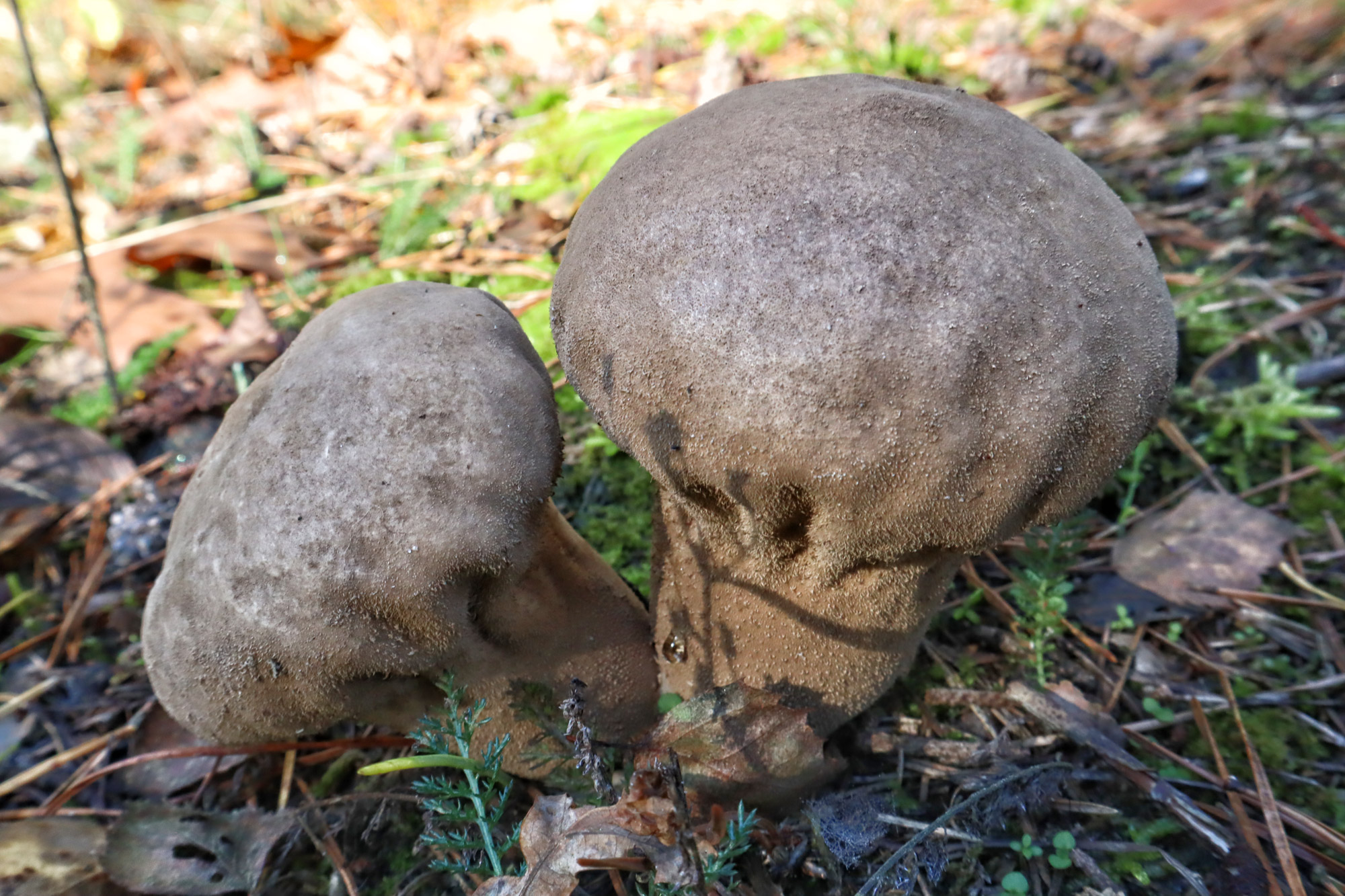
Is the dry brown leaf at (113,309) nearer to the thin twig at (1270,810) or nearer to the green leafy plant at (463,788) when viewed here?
the green leafy plant at (463,788)

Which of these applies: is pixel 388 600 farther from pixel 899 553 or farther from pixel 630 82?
pixel 630 82

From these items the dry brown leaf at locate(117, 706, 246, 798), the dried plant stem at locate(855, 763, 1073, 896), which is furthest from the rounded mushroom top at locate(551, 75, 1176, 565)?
the dry brown leaf at locate(117, 706, 246, 798)

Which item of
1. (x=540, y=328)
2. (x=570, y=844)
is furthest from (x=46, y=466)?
(x=570, y=844)

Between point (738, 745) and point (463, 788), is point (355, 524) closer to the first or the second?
point (463, 788)

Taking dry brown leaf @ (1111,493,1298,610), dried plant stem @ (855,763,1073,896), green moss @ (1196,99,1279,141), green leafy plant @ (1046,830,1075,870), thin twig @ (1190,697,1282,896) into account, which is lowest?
green leafy plant @ (1046,830,1075,870)

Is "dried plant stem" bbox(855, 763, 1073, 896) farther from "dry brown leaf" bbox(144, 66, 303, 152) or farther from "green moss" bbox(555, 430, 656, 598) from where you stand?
"dry brown leaf" bbox(144, 66, 303, 152)

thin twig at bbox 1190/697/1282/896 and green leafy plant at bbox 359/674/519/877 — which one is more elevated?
green leafy plant at bbox 359/674/519/877

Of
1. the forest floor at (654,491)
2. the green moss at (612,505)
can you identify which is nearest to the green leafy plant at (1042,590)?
the forest floor at (654,491)
